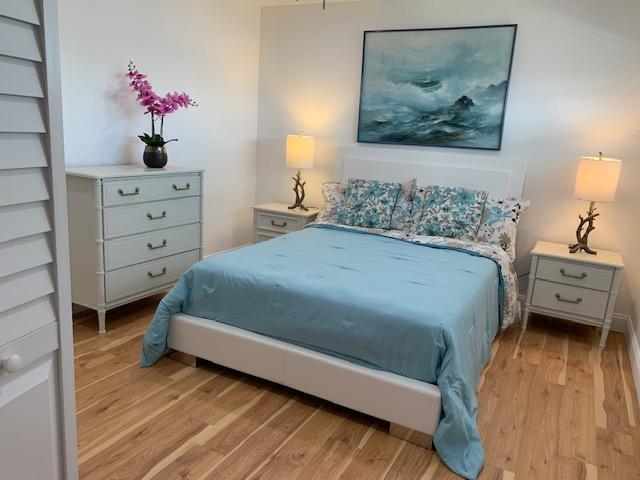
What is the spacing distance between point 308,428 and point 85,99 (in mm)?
2476

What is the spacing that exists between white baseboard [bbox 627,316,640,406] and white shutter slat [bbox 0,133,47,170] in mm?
2967

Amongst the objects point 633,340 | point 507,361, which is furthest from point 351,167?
point 633,340

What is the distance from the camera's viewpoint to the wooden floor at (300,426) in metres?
1.99

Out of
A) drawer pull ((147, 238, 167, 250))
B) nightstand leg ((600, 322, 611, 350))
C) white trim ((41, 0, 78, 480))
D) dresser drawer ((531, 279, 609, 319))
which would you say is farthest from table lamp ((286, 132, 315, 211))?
white trim ((41, 0, 78, 480))

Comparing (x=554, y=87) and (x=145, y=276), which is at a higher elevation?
(x=554, y=87)

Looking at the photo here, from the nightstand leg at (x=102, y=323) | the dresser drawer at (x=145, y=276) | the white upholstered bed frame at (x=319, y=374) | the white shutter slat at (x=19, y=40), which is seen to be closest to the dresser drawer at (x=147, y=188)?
the dresser drawer at (x=145, y=276)

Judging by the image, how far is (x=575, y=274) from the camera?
10.8 ft

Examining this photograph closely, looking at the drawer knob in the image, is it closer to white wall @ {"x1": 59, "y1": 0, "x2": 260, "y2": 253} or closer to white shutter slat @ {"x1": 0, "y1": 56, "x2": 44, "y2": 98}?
white shutter slat @ {"x1": 0, "y1": 56, "x2": 44, "y2": 98}

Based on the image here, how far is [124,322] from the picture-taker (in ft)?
10.8

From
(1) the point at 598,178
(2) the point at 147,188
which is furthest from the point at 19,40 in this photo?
(1) the point at 598,178

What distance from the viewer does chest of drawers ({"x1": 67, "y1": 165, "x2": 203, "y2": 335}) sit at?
2924 mm

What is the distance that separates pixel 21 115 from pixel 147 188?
2.20 metres

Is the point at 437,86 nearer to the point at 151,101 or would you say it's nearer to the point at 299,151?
the point at 299,151

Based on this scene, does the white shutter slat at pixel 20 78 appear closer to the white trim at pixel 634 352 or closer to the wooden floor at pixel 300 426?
the wooden floor at pixel 300 426
